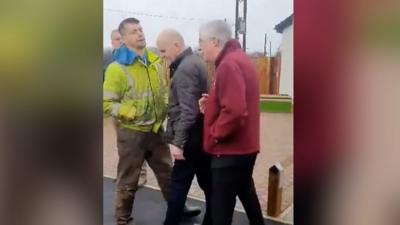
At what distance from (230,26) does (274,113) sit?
1.11 feet

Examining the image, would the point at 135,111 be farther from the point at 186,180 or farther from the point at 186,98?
the point at 186,180

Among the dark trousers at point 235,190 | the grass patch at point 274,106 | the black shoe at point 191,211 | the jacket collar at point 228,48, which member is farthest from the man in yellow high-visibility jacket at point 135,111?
the grass patch at point 274,106

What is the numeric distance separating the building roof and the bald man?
0.29 meters

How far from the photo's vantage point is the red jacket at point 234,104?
1.63m

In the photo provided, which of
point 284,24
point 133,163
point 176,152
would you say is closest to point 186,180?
point 176,152

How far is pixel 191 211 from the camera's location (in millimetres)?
1762

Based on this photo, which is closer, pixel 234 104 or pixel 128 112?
pixel 234 104

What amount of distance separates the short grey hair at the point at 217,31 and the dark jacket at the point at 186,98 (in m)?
0.08

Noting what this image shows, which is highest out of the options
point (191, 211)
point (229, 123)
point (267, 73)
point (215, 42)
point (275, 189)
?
point (215, 42)

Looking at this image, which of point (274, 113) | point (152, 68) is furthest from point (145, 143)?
point (274, 113)

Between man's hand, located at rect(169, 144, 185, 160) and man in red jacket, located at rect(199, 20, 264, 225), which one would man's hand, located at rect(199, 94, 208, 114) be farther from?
man's hand, located at rect(169, 144, 185, 160)

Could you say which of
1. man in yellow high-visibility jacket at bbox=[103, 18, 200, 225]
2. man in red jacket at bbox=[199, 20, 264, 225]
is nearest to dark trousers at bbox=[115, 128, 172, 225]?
man in yellow high-visibility jacket at bbox=[103, 18, 200, 225]

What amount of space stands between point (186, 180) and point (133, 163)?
0.71ft

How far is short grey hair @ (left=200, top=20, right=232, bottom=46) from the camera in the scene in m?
1.65
